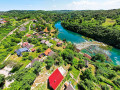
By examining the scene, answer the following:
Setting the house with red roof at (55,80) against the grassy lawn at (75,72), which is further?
the grassy lawn at (75,72)

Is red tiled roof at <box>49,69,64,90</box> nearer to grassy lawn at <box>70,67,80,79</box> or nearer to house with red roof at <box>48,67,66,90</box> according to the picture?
house with red roof at <box>48,67,66,90</box>

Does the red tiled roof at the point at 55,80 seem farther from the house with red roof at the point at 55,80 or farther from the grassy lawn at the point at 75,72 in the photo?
the grassy lawn at the point at 75,72

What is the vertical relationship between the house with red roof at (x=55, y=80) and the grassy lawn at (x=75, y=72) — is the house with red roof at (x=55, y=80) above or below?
above

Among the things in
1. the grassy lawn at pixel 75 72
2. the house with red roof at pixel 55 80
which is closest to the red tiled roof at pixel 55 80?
the house with red roof at pixel 55 80

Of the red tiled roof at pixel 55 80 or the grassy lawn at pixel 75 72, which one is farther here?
the grassy lawn at pixel 75 72

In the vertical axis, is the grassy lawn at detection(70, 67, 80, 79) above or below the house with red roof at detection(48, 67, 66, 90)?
below

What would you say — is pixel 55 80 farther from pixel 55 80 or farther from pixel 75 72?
pixel 75 72

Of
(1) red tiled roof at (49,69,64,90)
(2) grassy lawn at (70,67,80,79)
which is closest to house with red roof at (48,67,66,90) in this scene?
(1) red tiled roof at (49,69,64,90)

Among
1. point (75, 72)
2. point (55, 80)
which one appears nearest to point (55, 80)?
point (55, 80)

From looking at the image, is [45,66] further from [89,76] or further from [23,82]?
[89,76]

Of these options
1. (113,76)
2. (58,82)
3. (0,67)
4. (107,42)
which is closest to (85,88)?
(58,82)

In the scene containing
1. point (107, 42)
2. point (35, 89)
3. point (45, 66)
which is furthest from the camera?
point (107, 42)
